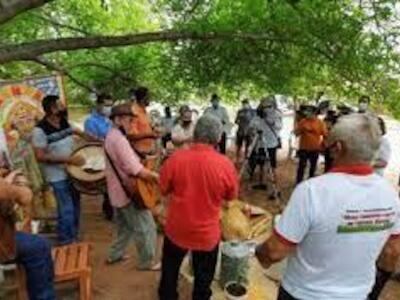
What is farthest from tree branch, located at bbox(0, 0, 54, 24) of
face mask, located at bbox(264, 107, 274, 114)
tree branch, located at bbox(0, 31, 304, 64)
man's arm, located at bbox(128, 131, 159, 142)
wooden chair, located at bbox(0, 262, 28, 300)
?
→ face mask, located at bbox(264, 107, 274, 114)

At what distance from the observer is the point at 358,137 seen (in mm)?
3100

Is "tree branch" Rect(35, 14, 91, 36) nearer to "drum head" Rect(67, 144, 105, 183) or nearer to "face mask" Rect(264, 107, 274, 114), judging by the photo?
"face mask" Rect(264, 107, 274, 114)

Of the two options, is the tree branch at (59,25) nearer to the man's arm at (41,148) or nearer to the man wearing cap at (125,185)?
the man's arm at (41,148)

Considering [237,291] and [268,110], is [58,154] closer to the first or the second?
[237,291]

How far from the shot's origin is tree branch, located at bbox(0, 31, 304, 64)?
7.88 m

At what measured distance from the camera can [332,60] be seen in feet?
32.5

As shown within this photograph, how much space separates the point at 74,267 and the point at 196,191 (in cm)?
156

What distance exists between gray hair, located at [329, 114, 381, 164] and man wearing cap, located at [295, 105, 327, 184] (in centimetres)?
1001

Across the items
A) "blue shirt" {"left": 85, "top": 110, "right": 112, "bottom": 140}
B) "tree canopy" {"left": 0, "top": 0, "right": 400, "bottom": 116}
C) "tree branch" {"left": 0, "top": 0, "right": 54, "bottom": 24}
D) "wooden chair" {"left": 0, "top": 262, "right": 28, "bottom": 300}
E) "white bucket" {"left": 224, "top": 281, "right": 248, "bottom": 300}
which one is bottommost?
"white bucket" {"left": 224, "top": 281, "right": 248, "bottom": 300}

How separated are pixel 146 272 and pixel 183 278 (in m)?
0.55

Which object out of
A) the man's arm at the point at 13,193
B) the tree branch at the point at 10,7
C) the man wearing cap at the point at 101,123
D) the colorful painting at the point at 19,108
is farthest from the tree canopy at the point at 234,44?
the man's arm at the point at 13,193

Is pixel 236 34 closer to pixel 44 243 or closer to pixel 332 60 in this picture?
pixel 332 60

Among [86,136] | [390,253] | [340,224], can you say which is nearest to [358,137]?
[340,224]

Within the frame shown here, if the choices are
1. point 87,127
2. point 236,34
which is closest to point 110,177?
point 87,127
